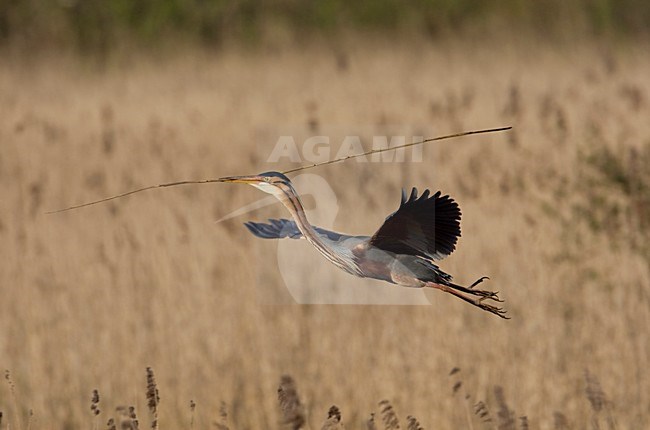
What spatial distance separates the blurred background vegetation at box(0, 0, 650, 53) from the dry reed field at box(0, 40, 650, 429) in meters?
7.22

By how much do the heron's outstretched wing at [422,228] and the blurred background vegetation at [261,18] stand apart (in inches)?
514

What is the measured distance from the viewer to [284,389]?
2.39 meters

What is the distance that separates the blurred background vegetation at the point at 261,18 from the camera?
14.7 meters

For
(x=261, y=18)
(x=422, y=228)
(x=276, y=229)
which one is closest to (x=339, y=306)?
(x=276, y=229)

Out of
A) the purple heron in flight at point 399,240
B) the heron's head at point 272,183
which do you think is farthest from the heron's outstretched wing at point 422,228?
the heron's head at point 272,183

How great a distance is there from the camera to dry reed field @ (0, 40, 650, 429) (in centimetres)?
419

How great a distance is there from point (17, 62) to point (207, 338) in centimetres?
1020

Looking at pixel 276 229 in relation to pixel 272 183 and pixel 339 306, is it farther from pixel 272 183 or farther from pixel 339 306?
pixel 339 306

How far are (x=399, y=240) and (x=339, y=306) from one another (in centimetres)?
312

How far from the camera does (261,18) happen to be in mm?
15148

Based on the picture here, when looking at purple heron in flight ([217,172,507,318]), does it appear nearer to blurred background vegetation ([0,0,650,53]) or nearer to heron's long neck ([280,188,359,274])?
heron's long neck ([280,188,359,274])

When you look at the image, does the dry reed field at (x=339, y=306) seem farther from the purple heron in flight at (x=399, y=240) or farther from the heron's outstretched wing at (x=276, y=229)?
the purple heron in flight at (x=399, y=240)

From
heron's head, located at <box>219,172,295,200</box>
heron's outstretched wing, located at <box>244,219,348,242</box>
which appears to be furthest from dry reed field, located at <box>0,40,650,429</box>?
heron's head, located at <box>219,172,295,200</box>

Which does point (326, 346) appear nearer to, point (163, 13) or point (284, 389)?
point (284, 389)
